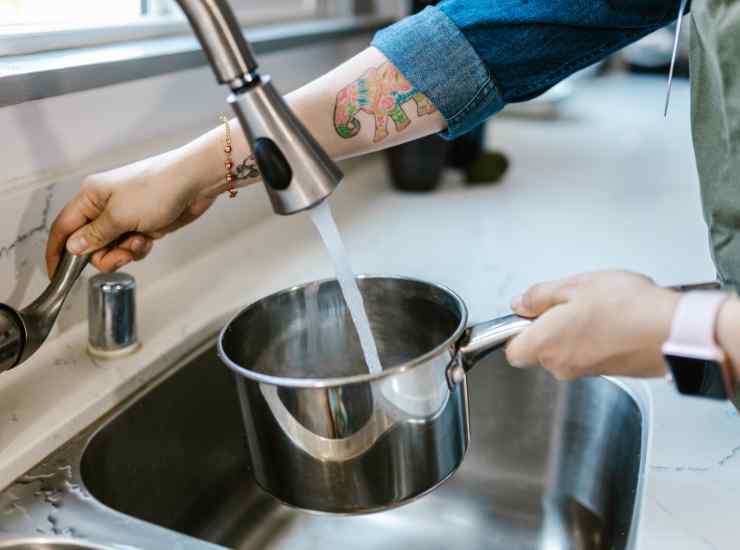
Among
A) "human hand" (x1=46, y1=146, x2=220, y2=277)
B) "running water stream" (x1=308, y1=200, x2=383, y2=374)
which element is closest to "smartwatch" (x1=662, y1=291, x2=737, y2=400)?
"running water stream" (x1=308, y1=200, x2=383, y2=374)

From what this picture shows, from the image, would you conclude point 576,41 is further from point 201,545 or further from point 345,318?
point 201,545

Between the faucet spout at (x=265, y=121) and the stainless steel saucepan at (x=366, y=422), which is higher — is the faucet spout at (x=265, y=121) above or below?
above

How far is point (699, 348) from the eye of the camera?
0.53 metres

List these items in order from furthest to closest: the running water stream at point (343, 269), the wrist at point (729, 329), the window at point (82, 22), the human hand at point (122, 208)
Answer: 1. the window at point (82, 22)
2. the human hand at point (122, 208)
3. the running water stream at point (343, 269)
4. the wrist at point (729, 329)

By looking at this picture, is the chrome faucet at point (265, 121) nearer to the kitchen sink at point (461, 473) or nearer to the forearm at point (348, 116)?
the forearm at point (348, 116)

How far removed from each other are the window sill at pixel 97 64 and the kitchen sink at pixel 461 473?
31 cm

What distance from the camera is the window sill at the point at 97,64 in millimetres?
801

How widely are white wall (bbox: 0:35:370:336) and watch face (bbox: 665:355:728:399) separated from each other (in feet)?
→ 1.98

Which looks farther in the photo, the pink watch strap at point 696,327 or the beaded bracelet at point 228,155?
the beaded bracelet at point 228,155

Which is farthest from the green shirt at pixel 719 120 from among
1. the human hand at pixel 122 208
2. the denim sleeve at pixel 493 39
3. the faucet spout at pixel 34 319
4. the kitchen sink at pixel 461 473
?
the faucet spout at pixel 34 319

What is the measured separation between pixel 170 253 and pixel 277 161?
0.52 meters

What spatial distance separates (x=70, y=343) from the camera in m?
0.88

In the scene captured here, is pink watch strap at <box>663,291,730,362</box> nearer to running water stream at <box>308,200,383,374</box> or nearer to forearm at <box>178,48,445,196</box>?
running water stream at <box>308,200,383,374</box>

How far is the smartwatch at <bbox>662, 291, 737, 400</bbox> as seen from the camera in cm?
53
